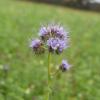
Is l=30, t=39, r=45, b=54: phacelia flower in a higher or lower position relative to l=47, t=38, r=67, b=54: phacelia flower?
higher

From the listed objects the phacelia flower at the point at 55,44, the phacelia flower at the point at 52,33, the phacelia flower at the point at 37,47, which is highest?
the phacelia flower at the point at 52,33

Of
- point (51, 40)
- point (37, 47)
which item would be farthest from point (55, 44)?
point (37, 47)

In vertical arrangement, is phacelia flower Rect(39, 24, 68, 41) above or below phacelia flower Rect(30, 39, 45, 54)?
above

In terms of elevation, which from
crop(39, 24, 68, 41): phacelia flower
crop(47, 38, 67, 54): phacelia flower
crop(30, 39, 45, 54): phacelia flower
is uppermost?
crop(39, 24, 68, 41): phacelia flower

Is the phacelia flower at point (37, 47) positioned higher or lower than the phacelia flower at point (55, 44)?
higher

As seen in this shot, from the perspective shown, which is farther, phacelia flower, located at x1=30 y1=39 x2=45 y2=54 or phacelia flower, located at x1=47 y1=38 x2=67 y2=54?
phacelia flower, located at x1=30 y1=39 x2=45 y2=54

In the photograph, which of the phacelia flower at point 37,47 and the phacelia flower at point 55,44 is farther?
the phacelia flower at point 37,47

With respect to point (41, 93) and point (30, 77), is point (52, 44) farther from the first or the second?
point (30, 77)
